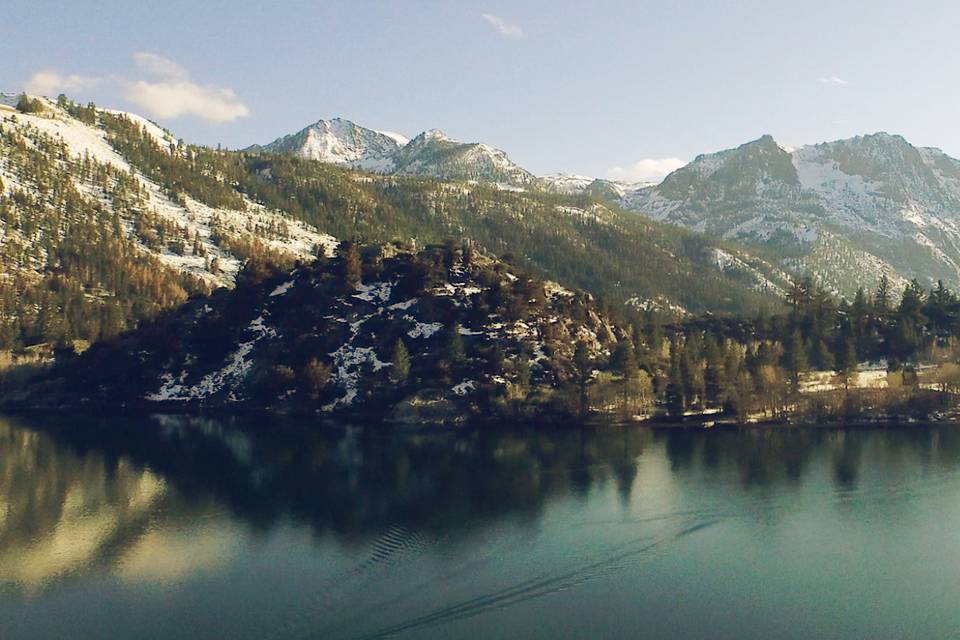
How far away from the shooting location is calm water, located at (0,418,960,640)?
64.6 meters

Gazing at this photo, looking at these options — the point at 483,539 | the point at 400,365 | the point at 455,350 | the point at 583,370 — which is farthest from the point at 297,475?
the point at 583,370

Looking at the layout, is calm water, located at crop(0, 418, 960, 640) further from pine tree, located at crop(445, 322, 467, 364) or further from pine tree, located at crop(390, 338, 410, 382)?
pine tree, located at crop(445, 322, 467, 364)

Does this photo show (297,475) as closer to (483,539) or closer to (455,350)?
(483,539)

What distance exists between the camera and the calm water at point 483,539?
Answer: 212 feet

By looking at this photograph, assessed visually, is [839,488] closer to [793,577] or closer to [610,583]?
[793,577]

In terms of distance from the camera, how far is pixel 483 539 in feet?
282

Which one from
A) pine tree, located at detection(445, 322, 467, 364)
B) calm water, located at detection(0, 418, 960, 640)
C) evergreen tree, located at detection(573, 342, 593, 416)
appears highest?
pine tree, located at detection(445, 322, 467, 364)

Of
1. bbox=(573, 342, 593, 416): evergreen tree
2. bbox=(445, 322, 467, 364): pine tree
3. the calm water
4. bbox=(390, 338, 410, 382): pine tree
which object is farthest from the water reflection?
bbox=(445, 322, 467, 364): pine tree

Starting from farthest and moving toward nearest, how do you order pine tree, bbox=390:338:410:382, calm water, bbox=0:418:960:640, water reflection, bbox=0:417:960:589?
1. pine tree, bbox=390:338:410:382
2. water reflection, bbox=0:417:960:589
3. calm water, bbox=0:418:960:640

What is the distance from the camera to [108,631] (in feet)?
203

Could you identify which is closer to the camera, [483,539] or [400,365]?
[483,539]

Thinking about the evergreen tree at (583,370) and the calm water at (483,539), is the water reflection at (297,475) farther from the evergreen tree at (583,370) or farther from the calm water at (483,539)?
the evergreen tree at (583,370)

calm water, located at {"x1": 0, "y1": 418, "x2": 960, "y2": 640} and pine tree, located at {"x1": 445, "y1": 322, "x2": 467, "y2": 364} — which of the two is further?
pine tree, located at {"x1": 445, "y1": 322, "x2": 467, "y2": 364}

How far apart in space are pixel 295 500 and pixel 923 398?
5439 inches
